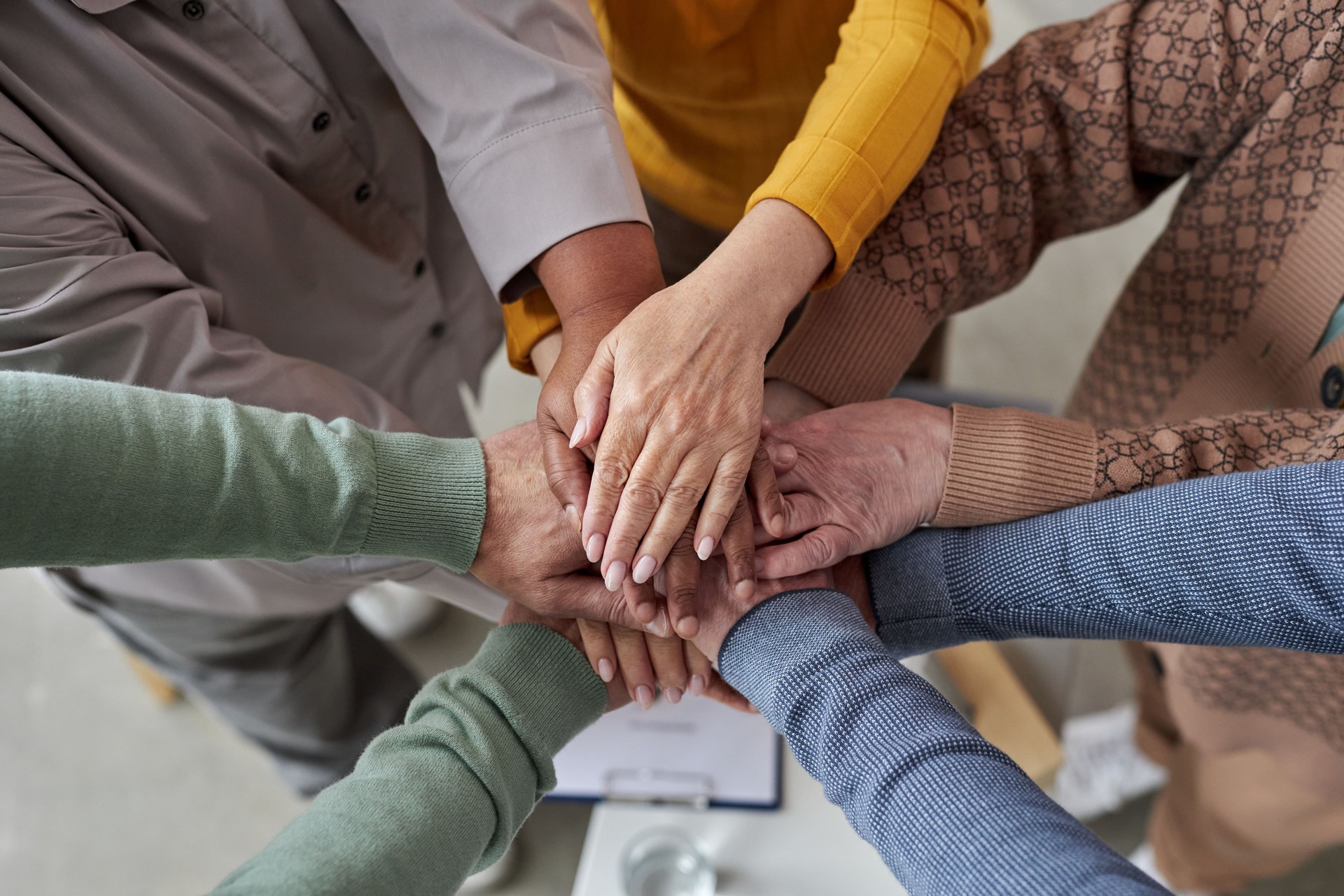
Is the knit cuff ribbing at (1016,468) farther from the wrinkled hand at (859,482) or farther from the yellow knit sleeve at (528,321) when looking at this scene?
the yellow knit sleeve at (528,321)

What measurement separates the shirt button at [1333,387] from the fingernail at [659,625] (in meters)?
0.67

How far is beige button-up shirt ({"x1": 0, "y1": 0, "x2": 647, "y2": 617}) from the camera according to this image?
754 mm

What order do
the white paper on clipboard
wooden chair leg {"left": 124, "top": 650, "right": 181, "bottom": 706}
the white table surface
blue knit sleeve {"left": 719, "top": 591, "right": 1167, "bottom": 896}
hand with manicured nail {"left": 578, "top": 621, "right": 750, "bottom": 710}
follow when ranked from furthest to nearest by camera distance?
wooden chair leg {"left": 124, "top": 650, "right": 181, "bottom": 706}, the white paper on clipboard, the white table surface, hand with manicured nail {"left": 578, "top": 621, "right": 750, "bottom": 710}, blue knit sleeve {"left": 719, "top": 591, "right": 1167, "bottom": 896}

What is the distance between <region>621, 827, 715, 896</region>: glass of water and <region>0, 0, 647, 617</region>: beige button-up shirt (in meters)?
0.69

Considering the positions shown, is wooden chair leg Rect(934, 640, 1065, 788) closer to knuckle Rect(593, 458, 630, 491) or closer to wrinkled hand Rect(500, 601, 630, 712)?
wrinkled hand Rect(500, 601, 630, 712)

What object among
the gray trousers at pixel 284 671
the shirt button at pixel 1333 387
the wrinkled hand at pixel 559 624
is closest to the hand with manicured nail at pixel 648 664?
the wrinkled hand at pixel 559 624

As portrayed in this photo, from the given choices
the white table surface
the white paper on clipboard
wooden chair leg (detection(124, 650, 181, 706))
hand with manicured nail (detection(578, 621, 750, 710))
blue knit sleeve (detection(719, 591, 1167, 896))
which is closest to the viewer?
blue knit sleeve (detection(719, 591, 1167, 896))

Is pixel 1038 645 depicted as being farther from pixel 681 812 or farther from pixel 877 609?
pixel 877 609

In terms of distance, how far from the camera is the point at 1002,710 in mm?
1383

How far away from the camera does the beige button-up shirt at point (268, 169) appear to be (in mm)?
754

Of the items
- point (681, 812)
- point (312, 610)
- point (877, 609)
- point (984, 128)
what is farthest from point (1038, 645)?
point (312, 610)

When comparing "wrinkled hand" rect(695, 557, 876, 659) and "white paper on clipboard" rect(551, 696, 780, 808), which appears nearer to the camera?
"wrinkled hand" rect(695, 557, 876, 659)

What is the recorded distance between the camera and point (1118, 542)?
0.78 metres

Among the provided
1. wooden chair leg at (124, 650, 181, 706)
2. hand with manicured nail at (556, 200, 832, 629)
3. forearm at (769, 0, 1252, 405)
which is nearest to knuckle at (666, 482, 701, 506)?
hand with manicured nail at (556, 200, 832, 629)
